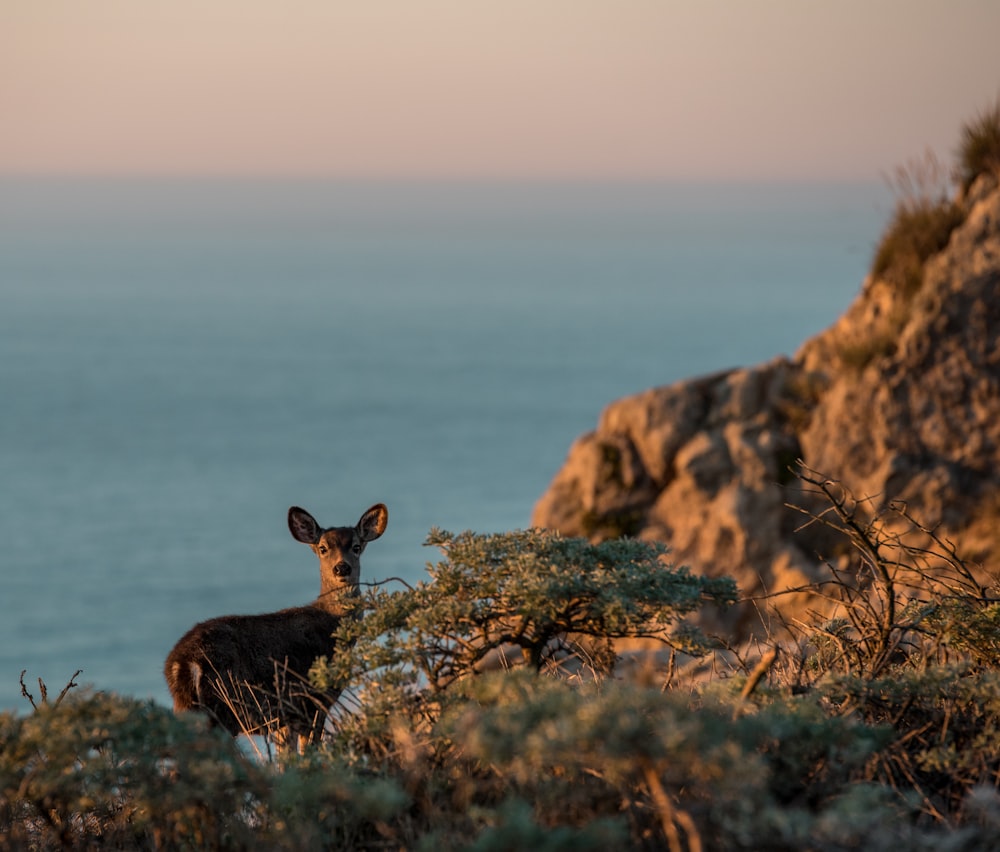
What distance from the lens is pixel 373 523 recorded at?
26.9 feet

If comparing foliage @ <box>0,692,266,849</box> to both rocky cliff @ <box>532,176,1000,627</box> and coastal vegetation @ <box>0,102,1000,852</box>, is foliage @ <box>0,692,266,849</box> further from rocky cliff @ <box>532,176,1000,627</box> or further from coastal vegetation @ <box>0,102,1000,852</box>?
rocky cliff @ <box>532,176,1000,627</box>

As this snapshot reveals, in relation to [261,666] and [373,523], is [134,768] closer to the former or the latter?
[261,666]

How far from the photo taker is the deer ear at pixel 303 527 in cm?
814

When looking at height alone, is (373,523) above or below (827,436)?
above

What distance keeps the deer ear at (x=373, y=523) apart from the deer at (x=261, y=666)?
1 cm

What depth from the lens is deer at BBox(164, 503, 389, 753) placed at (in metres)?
6.69

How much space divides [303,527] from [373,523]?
0.45m

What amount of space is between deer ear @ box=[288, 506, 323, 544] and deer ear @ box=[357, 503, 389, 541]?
287mm

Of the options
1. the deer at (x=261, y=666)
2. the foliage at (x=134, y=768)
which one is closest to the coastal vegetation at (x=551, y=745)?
the foliage at (x=134, y=768)

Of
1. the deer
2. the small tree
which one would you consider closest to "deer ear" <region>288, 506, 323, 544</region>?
the deer

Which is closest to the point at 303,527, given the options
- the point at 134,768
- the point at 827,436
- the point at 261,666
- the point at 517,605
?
the point at 261,666

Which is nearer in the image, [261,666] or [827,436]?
[261,666]

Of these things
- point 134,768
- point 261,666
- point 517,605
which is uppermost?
point 517,605

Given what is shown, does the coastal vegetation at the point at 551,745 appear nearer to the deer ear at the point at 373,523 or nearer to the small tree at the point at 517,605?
the small tree at the point at 517,605
